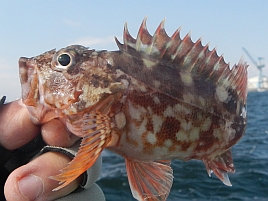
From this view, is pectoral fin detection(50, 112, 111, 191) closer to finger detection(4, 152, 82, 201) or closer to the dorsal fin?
finger detection(4, 152, 82, 201)

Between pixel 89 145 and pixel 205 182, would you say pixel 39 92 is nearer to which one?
pixel 89 145

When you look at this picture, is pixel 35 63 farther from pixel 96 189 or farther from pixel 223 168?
pixel 223 168

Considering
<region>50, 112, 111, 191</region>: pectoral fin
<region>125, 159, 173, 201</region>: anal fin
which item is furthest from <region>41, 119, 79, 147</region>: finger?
<region>125, 159, 173, 201</region>: anal fin

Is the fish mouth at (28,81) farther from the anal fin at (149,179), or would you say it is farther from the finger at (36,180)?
the anal fin at (149,179)

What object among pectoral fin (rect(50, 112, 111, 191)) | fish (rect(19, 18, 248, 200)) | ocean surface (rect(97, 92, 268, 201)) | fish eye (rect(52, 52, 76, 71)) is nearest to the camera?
pectoral fin (rect(50, 112, 111, 191))

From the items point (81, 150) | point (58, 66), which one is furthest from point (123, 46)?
point (81, 150)
